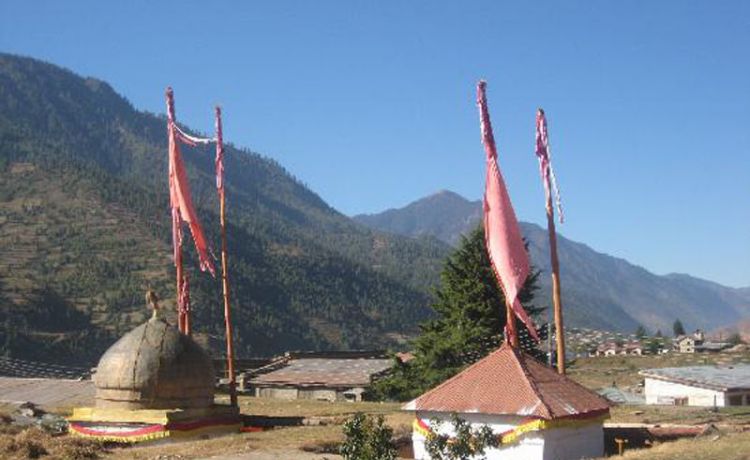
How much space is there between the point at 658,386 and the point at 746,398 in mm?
5046

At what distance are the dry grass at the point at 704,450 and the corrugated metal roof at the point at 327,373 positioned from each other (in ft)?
102

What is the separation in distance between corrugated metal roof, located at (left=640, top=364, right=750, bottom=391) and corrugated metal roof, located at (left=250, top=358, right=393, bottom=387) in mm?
16065

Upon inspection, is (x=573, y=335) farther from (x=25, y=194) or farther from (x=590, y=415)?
(x=590, y=415)

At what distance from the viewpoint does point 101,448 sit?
2458cm

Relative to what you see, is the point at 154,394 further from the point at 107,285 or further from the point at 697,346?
the point at 107,285

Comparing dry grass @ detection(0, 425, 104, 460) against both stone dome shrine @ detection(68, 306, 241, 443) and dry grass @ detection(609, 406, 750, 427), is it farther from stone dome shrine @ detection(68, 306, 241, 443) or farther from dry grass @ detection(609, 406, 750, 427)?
dry grass @ detection(609, 406, 750, 427)

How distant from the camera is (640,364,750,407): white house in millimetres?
46719

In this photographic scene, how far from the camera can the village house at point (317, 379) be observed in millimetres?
51938

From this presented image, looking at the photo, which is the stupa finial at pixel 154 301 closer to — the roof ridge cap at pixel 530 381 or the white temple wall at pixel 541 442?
the white temple wall at pixel 541 442

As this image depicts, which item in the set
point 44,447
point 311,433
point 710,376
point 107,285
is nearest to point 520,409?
point 311,433

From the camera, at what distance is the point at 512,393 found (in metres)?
22.1

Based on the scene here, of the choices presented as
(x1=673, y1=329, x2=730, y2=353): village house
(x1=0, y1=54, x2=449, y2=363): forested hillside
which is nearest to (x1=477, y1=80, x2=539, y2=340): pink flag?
(x1=673, y1=329, x2=730, y2=353): village house

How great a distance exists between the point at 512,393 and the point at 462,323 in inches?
700

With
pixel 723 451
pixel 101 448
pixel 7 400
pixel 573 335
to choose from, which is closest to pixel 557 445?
pixel 723 451
